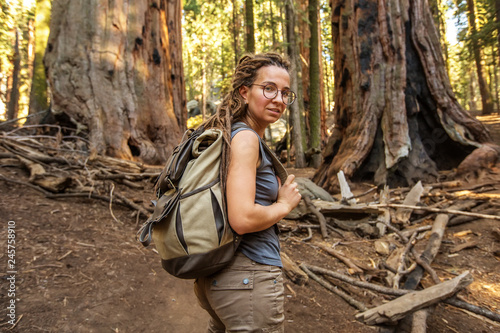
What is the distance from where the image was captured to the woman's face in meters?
1.64

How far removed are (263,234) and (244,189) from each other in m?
0.32

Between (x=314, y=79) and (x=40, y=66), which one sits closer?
(x=40, y=66)

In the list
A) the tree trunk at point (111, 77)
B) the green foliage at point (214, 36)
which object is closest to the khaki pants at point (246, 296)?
the tree trunk at point (111, 77)

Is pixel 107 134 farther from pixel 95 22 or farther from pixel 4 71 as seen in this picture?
pixel 4 71

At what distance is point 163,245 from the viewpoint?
1.42m

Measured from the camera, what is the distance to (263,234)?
1566mm

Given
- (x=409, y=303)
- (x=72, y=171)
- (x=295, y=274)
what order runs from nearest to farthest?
(x=409, y=303)
(x=295, y=274)
(x=72, y=171)

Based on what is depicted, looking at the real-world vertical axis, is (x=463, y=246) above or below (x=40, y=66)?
below

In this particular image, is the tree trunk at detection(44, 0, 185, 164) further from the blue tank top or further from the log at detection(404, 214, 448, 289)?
the blue tank top

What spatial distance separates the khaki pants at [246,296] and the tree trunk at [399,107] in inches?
227

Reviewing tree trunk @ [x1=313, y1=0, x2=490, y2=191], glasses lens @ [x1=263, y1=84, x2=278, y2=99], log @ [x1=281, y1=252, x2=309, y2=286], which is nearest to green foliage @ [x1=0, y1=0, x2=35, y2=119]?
tree trunk @ [x1=313, y1=0, x2=490, y2=191]

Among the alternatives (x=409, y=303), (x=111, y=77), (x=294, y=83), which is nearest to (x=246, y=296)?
(x=409, y=303)

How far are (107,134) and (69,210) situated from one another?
2.71m

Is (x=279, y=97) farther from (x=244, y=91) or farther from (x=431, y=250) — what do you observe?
(x=431, y=250)
